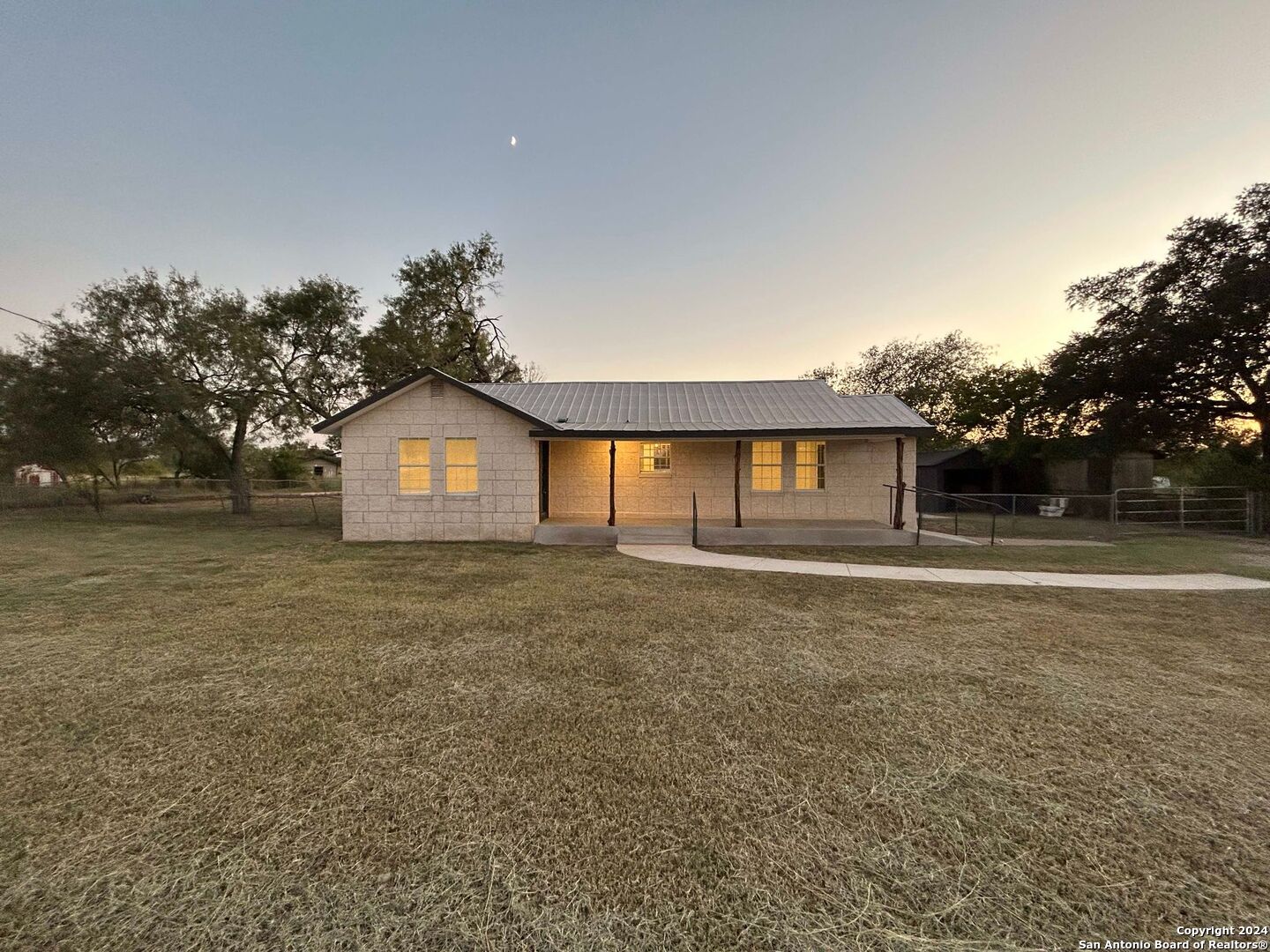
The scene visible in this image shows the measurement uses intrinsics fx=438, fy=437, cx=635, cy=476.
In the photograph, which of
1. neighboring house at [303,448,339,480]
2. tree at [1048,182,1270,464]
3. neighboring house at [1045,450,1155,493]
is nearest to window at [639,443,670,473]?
neighboring house at [303,448,339,480]

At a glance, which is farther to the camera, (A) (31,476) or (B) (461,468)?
(A) (31,476)

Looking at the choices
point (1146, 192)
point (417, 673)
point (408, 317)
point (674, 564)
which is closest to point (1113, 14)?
point (1146, 192)

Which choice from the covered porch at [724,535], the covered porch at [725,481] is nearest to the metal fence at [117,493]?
the covered porch at [725,481]

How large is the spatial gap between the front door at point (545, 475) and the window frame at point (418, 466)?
310 cm

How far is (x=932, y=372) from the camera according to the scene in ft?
102

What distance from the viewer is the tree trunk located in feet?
59.1

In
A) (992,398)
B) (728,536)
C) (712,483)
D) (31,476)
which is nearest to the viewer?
(728,536)

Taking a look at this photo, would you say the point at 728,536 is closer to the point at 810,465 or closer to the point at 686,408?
the point at 810,465

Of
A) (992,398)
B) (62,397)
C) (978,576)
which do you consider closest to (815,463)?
(978,576)

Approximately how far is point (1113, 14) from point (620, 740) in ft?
69.1

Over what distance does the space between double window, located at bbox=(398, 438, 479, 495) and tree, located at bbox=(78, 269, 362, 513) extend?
8.98m

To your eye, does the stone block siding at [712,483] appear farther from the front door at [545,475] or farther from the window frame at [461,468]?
the window frame at [461,468]

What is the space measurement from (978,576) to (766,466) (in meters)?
6.15

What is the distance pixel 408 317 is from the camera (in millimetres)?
22516
